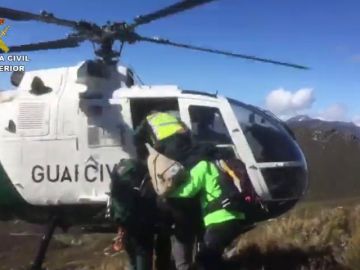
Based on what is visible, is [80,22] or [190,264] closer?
[190,264]

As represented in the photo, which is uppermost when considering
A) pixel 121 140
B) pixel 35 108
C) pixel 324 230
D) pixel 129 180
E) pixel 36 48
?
pixel 36 48

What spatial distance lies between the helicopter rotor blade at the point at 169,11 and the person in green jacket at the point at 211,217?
3.55 meters

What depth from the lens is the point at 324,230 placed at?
38.6ft

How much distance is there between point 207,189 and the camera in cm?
710

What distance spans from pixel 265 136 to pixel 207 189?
12.7ft

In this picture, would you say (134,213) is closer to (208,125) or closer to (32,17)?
(208,125)

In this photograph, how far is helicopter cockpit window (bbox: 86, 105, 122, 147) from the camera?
1089 cm

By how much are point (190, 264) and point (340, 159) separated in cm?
16396

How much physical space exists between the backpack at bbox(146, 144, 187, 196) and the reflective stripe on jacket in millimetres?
259

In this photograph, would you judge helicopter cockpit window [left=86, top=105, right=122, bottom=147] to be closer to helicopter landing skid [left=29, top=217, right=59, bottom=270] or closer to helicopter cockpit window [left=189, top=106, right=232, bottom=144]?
helicopter cockpit window [left=189, top=106, right=232, bottom=144]

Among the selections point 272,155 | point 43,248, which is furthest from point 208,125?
point 43,248

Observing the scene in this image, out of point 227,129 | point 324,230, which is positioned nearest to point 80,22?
point 227,129

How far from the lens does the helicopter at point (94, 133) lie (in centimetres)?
1055

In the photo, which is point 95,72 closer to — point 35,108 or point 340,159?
point 35,108
